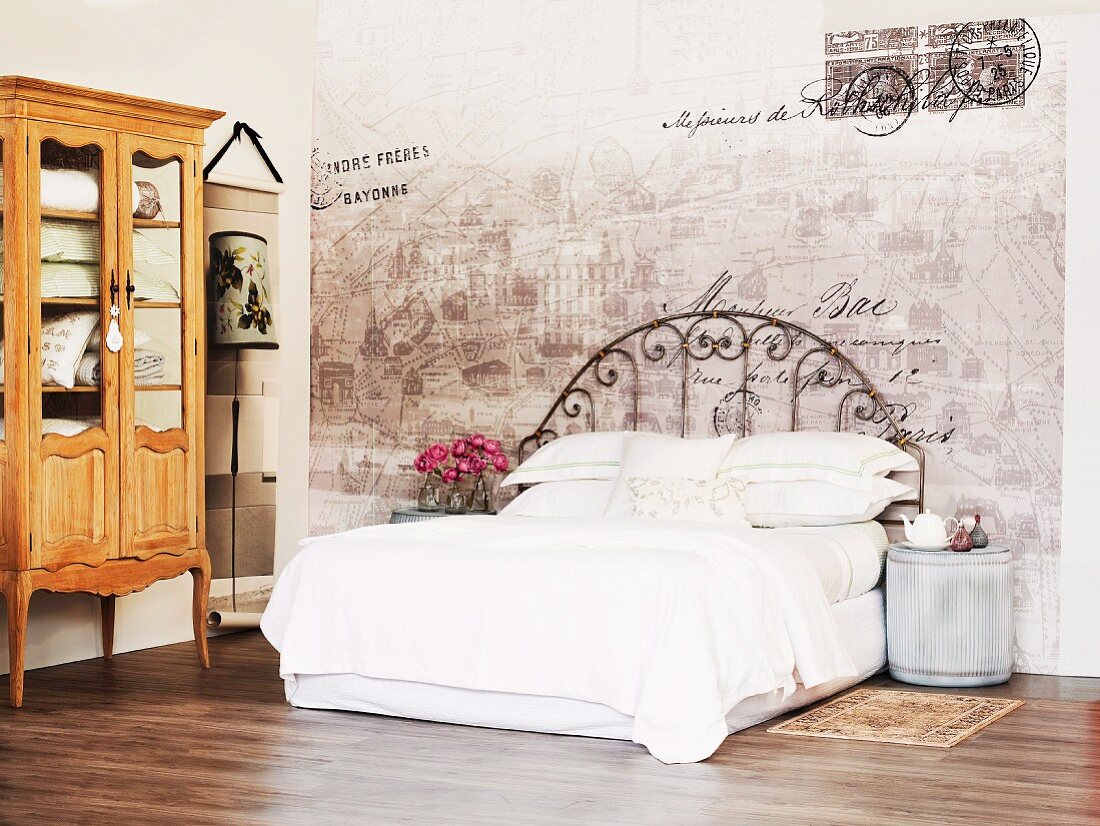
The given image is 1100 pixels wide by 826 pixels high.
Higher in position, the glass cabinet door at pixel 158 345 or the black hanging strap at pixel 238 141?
→ the black hanging strap at pixel 238 141

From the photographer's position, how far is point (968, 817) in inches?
128

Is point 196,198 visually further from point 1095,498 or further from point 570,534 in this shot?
point 1095,498

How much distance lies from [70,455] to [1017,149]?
11.9 ft

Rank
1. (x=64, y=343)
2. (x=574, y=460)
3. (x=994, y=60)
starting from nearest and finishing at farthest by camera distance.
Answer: (x=64, y=343) < (x=994, y=60) < (x=574, y=460)

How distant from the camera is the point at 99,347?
4840 millimetres

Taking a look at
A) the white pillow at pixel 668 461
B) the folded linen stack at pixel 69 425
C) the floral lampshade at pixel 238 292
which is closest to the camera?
the folded linen stack at pixel 69 425

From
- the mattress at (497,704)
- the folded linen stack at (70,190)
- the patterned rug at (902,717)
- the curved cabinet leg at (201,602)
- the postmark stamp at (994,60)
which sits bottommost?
the patterned rug at (902,717)

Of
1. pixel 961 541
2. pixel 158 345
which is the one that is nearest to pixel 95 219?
pixel 158 345

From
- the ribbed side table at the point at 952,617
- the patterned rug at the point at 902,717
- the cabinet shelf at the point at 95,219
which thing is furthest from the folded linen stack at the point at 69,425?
the ribbed side table at the point at 952,617

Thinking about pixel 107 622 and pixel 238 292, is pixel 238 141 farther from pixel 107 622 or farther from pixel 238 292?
pixel 107 622

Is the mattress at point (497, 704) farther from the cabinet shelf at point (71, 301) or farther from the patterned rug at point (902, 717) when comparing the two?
the cabinet shelf at point (71, 301)

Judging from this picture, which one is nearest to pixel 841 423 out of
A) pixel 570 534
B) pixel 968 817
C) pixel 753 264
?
pixel 753 264

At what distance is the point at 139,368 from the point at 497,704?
5.97 ft

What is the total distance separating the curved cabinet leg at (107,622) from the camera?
17.6 ft
